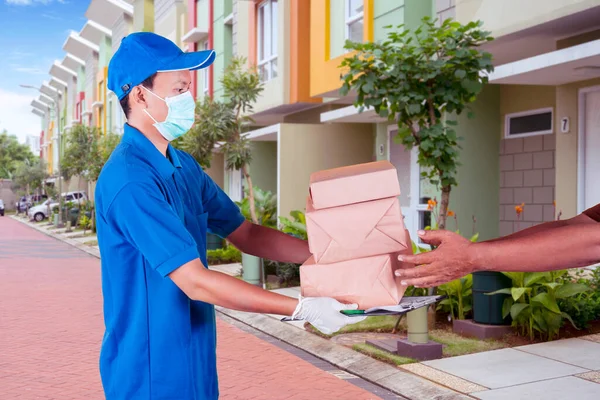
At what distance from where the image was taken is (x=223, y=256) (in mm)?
18469

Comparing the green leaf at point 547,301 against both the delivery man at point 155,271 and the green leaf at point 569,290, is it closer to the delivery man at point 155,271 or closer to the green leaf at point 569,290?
the green leaf at point 569,290

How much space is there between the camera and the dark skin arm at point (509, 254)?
2.66 m

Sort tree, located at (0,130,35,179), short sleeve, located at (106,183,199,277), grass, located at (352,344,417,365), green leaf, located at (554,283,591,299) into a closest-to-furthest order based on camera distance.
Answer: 1. short sleeve, located at (106,183,199,277)
2. grass, located at (352,344,417,365)
3. green leaf, located at (554,283,591,299)
4. tree, located at (0,130,35,179)

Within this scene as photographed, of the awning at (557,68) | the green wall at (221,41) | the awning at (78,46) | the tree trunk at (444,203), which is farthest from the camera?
the awning at (78,46)

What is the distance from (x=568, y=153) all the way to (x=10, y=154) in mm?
92580

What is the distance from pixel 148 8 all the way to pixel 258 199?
23.0 metres

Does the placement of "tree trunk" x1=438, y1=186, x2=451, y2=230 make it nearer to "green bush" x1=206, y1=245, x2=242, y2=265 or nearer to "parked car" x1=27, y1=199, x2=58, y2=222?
"green bush" x1=206, y1=245, x2=242, y2=265

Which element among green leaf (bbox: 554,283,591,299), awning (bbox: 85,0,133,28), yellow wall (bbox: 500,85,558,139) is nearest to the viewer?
green leaf (bbox: 554,283,591,299)

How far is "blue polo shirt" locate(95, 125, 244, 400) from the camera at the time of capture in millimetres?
2438

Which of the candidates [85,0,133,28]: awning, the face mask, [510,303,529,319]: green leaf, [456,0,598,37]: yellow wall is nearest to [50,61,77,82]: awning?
[85,0,133,28]: awning

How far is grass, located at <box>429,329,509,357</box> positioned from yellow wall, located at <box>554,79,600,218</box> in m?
3.10

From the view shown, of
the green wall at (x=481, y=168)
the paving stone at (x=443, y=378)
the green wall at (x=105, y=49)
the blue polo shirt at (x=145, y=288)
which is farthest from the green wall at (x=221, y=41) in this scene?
the green wall at (x=105, y=49)

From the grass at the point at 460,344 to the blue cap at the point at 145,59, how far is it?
6107mm

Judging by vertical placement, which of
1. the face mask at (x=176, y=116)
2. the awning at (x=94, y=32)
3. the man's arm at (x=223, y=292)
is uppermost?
the awning at (x=94, y=32)
